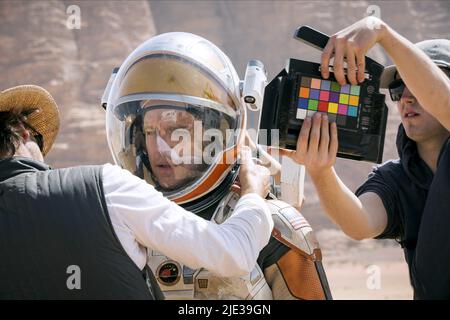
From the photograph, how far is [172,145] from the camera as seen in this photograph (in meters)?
3.01

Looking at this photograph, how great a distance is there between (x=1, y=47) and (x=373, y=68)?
70.5 ft

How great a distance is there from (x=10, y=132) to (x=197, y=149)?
0.78m

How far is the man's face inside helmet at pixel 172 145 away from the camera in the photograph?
3.01 meters

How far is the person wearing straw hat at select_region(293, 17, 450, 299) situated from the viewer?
8.85 feet

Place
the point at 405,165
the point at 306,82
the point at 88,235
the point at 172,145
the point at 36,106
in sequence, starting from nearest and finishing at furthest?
the point at 88,235 < the point at 306,82 < the point at 36,106 < the point at 172,145 < the point at 405,165

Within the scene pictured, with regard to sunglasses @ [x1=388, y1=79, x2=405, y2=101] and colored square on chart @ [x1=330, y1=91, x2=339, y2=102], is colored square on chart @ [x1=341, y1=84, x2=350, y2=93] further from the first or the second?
sunglasses @ [x1=388, y1=79, x2=405, y2=101]

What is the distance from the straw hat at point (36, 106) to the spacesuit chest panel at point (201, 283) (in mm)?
621

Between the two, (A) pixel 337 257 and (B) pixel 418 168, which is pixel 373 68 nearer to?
(B) pixel 418 168

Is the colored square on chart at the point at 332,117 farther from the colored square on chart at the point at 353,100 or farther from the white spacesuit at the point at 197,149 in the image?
the white spacesuit at the point at 197,149

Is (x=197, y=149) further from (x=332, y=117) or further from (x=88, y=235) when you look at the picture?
(x=88, y=235)

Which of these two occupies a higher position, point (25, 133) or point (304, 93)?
point (304, 93)

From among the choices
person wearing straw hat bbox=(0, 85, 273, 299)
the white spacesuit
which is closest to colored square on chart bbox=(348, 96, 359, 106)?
the white spacesuit

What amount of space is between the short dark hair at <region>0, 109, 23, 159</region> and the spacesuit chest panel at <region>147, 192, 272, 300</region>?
2.31 feet

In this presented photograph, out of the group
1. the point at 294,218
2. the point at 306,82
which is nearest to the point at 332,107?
the point at 306,82
